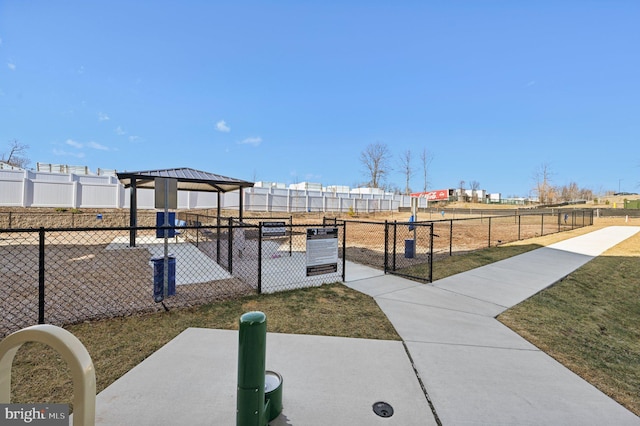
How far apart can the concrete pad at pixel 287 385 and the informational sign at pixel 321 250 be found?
7.32ft

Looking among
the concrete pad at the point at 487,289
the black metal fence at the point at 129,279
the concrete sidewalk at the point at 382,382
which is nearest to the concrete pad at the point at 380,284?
the black metal fence at the point at 129,279

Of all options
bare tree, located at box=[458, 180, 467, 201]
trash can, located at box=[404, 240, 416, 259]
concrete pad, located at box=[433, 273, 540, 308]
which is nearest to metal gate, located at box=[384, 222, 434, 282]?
trash can, located at box=[404, 240, 416, 259]

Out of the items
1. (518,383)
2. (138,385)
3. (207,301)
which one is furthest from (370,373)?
(207,301)

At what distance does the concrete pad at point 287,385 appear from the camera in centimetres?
224

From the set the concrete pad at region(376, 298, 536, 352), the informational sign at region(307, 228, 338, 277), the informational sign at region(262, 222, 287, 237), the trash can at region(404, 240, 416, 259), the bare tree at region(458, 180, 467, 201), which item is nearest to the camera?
the concrete pad at region(376, 298, 536, 352)

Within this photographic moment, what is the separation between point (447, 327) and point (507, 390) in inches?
57.8

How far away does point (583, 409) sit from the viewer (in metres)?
2.48

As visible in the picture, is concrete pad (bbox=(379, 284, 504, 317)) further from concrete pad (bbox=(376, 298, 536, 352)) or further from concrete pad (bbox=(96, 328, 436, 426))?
concrete pad (bbox=(96, 328, 436, 426))

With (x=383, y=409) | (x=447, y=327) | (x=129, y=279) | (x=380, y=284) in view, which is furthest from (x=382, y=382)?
(x=129, y=279)

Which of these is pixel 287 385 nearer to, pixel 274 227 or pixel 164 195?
pixel 164 195

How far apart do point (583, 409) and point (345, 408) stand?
2.08 meters

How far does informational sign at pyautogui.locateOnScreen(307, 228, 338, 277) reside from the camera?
5695mm

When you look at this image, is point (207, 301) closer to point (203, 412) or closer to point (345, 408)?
point (203, 412)

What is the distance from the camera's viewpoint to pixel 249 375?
6.41 ft
